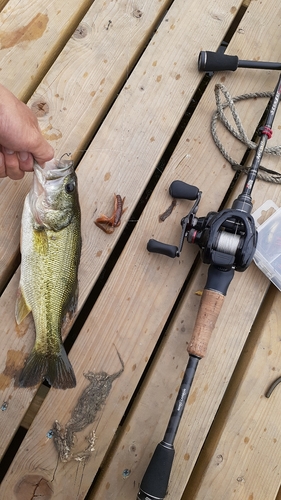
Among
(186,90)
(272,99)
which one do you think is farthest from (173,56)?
(272,99)

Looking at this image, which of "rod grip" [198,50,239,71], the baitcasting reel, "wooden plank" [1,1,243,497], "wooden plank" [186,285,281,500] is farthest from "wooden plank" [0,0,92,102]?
"wooden plank" [186,285,281,500]

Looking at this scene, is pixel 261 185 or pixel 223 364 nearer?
pixel 223 364

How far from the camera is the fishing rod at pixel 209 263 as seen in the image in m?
1.89

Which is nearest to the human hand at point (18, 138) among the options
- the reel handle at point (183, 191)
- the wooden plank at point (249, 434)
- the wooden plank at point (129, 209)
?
the wooden plank at point (129, 209)

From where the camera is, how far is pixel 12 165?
2010 millimetres

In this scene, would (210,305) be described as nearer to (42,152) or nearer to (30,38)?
(42,152)

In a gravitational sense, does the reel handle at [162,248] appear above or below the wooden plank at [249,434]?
above

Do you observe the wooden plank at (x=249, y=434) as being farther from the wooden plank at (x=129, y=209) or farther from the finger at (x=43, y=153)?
the finger at (x=43, y=153)

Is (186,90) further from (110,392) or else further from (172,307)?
(110,392)

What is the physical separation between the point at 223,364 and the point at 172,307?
0.40 meters

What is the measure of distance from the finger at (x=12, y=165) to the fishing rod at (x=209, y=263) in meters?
A: 0.76

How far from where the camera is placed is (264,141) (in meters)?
2.21

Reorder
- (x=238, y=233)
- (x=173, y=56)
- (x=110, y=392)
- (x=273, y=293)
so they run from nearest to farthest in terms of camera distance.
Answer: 1. (x=238, y=233)
2. (x=110, y=392)
3. (x=273, y=293)
4. (x=173, y=56)

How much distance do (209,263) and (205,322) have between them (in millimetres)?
283
